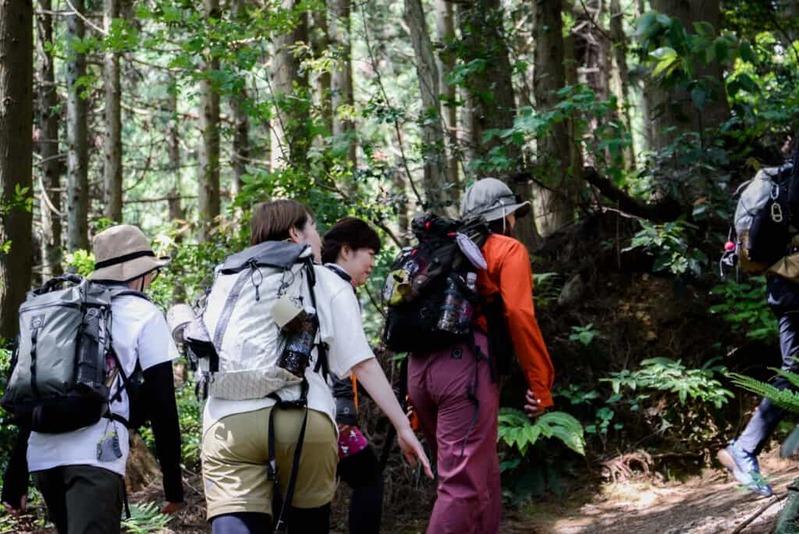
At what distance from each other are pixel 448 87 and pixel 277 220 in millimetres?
12915

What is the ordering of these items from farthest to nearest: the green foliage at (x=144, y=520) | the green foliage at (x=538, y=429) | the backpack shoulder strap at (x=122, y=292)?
the green foliage at (x=538, y=429)
the green foliage at (x=144, y=520)
the backpack shoulder strap at (x=122, y=292)

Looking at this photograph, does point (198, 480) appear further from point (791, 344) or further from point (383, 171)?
point (791, 344)

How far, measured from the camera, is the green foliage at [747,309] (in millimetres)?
7859

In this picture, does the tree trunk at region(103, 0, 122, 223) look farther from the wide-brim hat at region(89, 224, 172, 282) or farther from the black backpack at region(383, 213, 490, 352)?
the wide-brim hat at region(89, 224, 172, 282)

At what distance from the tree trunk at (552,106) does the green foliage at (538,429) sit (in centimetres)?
287

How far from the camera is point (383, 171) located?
983cm

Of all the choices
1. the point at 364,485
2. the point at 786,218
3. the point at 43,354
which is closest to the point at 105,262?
the point at 43,354

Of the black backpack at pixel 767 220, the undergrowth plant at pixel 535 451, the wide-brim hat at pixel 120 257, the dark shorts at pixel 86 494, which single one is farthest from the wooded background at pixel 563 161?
the dark shorts at pixel 86 494

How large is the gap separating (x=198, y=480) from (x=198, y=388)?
448 cm

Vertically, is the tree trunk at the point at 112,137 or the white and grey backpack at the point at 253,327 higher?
the tree trunk at the point at 112,137

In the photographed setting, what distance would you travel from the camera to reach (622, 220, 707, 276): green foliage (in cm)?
800

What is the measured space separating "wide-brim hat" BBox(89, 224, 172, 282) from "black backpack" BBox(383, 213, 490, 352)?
64.9 inches

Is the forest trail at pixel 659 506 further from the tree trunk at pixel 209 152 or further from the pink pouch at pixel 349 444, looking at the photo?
the tree trunk at pixel 209 152

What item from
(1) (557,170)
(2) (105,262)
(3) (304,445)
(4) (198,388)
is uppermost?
(1) (557,170)
